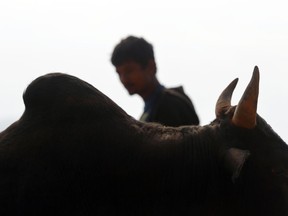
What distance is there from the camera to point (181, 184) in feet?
14.7

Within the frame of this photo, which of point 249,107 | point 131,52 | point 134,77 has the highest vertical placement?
point 131,52

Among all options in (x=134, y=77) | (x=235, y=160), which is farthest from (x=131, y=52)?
(x=235, y=160)

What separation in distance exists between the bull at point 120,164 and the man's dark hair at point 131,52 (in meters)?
1.83

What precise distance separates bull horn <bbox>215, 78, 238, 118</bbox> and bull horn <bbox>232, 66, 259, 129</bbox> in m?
0.34

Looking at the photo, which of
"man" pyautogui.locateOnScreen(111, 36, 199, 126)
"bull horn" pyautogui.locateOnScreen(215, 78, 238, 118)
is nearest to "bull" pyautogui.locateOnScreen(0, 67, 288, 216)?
"bull horn" pyautogui.locateOnScreen(215, 78, 238, 118)

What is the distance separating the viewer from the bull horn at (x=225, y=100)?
15.7ft

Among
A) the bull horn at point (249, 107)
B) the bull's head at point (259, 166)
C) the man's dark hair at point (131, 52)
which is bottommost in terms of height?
the bull's head at point (259, 166)

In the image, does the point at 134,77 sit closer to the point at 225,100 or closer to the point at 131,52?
the point at 131,52

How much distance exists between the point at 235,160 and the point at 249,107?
1.07 feet

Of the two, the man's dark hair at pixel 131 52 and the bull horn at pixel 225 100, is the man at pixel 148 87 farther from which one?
the bull horn at pixel 225 100

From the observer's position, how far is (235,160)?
4238mm

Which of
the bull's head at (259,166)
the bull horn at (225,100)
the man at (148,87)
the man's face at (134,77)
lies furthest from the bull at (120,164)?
the man's face at (134,77)

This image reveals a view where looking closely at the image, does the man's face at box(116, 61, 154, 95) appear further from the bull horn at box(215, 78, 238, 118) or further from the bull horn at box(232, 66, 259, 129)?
the bull horn at box(232, 66, 259, 129)

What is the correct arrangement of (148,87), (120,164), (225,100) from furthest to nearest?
(148,87), (225,100), (120,164)
